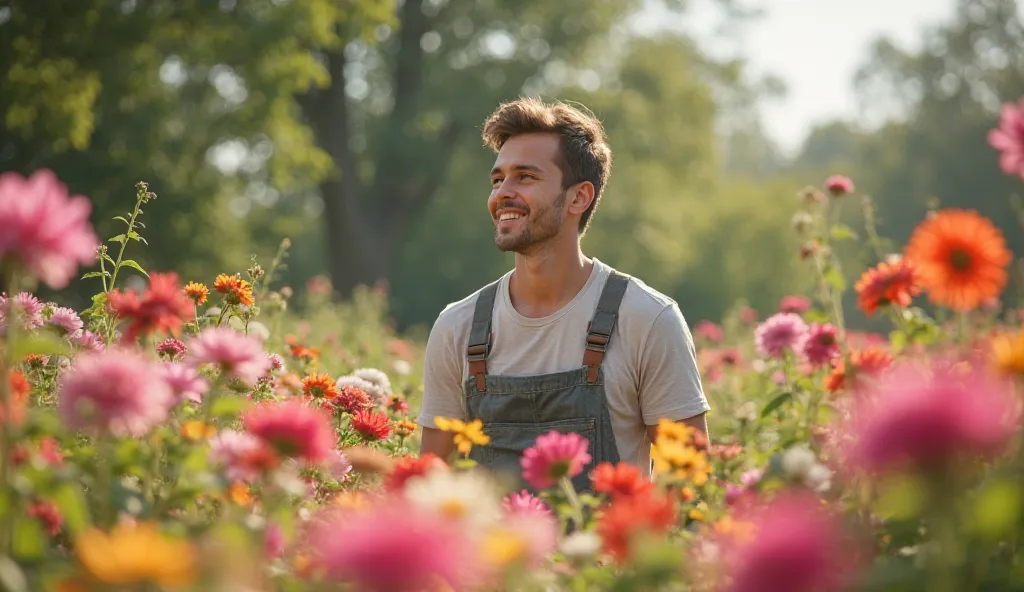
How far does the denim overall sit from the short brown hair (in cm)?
51

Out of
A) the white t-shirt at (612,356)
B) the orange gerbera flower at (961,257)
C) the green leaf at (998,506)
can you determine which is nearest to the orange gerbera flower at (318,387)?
the white t-shirt at (612,356)

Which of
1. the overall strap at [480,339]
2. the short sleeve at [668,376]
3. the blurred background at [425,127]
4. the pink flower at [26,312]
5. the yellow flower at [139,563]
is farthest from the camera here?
the blurred background at [425,127]

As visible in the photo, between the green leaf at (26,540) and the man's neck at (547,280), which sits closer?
the green leaf at (26,540)

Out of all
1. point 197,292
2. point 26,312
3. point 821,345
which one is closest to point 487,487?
point 821,345

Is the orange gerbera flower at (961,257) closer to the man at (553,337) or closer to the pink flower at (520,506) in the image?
the pink flower at (520,506)

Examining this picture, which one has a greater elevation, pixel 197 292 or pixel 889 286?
pixel 197 292

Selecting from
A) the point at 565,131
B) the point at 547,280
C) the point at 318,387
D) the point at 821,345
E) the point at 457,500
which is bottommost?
the point at 457,500

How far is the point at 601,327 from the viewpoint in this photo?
314 centimetres

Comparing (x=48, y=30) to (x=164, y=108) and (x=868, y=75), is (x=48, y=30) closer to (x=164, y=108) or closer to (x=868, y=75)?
(x=164, y=108)

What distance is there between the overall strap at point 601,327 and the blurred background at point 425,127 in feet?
2.02

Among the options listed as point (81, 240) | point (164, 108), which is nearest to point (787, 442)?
point (81, 240)

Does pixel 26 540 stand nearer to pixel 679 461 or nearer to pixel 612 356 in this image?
pixel 679 461

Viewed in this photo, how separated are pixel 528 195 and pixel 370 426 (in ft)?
4.67

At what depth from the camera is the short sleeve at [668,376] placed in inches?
119
